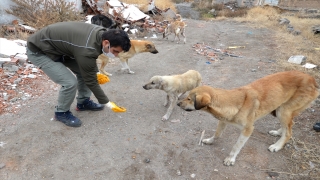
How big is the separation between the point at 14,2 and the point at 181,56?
277 inches

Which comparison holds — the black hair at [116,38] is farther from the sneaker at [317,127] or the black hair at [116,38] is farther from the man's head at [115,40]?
the sneaker at [317,127]

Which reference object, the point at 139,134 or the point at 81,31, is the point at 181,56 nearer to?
the point at 139,134

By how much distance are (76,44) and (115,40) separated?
1.94ft

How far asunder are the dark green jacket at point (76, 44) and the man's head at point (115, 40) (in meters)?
0.11

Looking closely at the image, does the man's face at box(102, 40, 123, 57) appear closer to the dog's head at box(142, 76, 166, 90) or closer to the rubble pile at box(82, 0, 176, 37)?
the dog's head at box(142, 76, 166, 90)

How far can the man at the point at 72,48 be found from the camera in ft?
10.1

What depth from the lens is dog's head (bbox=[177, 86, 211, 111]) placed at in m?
2.78

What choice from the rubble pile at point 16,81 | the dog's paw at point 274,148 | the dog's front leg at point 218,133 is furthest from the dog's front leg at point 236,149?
the rubble pile at point 16,81

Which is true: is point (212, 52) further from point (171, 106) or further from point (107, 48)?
point (107, 48)

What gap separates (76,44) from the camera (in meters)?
3.13

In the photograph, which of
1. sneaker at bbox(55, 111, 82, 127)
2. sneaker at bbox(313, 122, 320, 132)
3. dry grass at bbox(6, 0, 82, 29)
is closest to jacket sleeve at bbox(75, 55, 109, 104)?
sneaker at bbox(55, 111, 82, 127)

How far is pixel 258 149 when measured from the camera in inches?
143

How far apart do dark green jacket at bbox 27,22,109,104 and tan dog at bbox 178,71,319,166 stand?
1404mm

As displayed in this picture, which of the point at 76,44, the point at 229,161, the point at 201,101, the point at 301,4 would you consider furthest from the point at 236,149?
the point at 301,4
